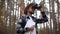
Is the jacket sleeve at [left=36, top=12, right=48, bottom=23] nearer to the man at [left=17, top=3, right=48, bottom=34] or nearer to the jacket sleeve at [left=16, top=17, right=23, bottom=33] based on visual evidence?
the man at [left=17, top=3, right=48, bottom=34]

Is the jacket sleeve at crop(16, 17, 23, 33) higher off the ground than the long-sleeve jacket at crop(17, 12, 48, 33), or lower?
lower

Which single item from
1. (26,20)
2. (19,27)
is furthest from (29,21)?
(19,27)

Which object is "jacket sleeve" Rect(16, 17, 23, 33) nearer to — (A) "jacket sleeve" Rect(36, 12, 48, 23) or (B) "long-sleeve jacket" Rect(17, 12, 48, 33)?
(B) "long-sleeve jacket" Rect(17, 12, 48, 33)

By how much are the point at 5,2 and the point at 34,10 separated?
40cm

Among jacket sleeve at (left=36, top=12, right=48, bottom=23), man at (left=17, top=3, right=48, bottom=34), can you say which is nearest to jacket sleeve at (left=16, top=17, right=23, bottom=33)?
man at (left=17, top=3, right=48, bottom=34)

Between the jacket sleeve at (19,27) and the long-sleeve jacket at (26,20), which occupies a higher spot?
the long-sleeve jacket at (26,20)

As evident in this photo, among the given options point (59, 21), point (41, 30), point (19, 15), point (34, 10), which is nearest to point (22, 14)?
point (19, 15)

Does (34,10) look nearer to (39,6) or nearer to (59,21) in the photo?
(39,6)

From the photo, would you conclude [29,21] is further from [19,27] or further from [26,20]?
[19,27]

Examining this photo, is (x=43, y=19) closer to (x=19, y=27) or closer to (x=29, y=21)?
(x=29, y=21)

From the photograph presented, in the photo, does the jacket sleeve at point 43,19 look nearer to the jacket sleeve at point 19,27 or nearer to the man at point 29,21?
the man at point 29,21

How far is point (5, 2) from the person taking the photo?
6.84 feet

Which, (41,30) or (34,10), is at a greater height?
(34,10)

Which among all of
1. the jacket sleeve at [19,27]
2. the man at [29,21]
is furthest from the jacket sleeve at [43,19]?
the jacket sleeve at [19,27]
